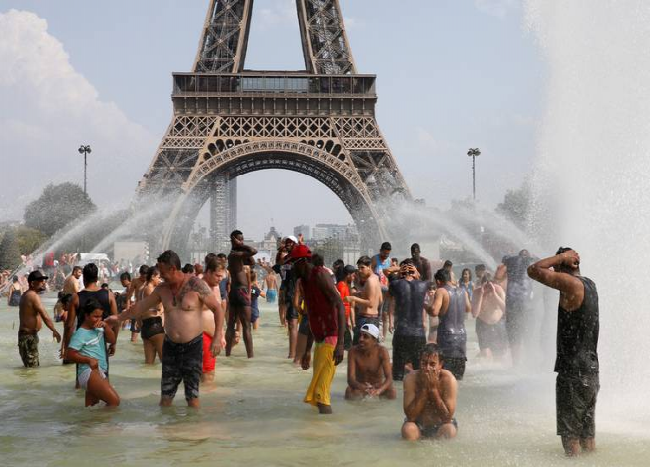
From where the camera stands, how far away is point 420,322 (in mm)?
11227

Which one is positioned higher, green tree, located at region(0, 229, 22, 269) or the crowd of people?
green tree, located at region(0, 229, 22, 269)

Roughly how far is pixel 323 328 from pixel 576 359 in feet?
10.0

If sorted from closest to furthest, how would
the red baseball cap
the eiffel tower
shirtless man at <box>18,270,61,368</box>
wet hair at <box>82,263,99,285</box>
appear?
the red baseball cap → wet hair at <box>82,263,99,285</box> → shirtless man at <box>18,270,61,368</box> → the eiffel tower

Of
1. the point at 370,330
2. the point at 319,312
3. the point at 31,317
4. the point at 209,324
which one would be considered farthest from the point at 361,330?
the point at 31,317

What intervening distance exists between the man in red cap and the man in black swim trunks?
2.69 m

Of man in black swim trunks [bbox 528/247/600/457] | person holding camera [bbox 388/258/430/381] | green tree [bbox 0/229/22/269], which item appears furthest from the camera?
green tree [bbox 0/229/22/269]

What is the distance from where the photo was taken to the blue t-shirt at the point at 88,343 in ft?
31.7

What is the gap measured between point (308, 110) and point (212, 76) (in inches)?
271

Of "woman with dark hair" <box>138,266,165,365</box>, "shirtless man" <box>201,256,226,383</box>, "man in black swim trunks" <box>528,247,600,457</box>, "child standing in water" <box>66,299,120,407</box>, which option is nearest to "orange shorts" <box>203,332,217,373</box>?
"shirtless man" <box>201,256,226,383</box>

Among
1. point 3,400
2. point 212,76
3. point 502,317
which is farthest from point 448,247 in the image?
point 3,400

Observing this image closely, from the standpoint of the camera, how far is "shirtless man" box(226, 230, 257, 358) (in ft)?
44.4

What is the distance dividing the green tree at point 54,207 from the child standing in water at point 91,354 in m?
89.3

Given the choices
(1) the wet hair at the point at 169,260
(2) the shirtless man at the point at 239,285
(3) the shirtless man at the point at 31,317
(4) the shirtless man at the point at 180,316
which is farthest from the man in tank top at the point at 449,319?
(3) the shirtless man at the point at 31,317

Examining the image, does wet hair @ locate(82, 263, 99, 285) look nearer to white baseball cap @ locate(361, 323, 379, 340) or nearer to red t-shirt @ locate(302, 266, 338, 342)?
red t-shirt @ locate(302, 266, 338, 342)
